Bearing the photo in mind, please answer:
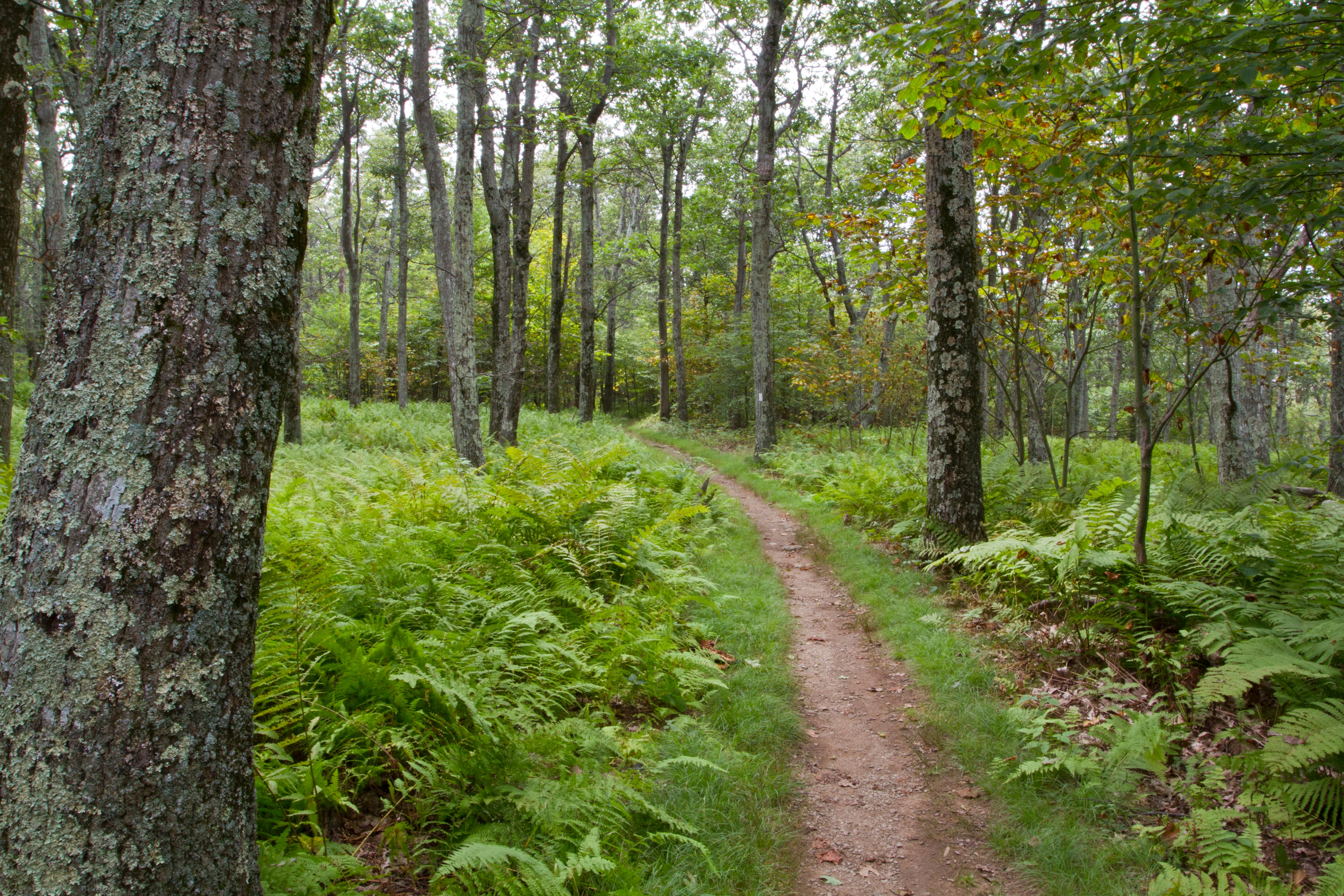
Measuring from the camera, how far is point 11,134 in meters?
5.67

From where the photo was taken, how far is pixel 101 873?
1.77 m

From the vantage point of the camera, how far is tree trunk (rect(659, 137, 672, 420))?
22406 millimetres

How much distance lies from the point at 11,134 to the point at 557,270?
14.8 meters

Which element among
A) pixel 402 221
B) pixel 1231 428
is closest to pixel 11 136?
pixel 1231 428

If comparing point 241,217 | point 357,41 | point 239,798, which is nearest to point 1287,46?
point 241,217

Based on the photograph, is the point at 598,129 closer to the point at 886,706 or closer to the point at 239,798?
the point at 886,706

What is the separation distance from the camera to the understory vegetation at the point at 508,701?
297cm

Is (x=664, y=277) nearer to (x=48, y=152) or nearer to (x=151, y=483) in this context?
(x=48, y=152)

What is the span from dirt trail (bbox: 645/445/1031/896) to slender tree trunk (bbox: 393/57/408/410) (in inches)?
792

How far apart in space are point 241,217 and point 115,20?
65 cm

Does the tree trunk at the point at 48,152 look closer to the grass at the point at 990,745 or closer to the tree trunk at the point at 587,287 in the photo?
the tree trunk at the point at 587,287

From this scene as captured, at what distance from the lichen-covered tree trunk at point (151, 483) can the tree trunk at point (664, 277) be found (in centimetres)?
2102

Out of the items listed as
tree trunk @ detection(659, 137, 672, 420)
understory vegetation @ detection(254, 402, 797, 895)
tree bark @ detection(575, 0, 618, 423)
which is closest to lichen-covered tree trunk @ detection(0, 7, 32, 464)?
understory vegetation @ detection(254, 402, 797, 895)

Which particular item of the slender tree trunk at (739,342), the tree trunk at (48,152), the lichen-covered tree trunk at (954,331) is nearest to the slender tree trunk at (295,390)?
the tree trunk at (48,152)
